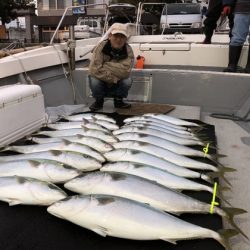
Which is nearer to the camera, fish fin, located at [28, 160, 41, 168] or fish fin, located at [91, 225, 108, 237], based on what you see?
fish fin, located at [91, 225, 108, 237]

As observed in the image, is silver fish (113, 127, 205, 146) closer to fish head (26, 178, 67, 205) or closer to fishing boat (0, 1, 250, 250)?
fishing boat (0, 1, 250, 250)

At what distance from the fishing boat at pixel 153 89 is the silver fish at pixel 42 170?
785mm

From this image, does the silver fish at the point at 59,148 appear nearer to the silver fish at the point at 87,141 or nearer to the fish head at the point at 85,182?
the silver fish at the point at 87,141

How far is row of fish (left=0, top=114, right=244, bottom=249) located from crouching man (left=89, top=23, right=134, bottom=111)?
0.79m

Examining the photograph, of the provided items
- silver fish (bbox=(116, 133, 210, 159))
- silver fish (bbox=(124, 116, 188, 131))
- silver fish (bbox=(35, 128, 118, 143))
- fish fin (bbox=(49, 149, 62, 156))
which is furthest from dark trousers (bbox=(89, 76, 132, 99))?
fish fin (bbox=(49, 149, 62, 156))

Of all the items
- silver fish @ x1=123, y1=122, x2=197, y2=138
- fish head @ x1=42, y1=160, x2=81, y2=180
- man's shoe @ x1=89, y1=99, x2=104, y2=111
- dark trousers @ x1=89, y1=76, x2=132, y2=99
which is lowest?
man's shoe @ x1=89, y1=99, x2=104, y2=111

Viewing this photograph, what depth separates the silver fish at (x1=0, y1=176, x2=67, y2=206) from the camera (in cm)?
251

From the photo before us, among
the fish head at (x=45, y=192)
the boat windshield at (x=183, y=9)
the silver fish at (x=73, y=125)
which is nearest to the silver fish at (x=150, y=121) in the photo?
the silver fish at (x=73, y=125)

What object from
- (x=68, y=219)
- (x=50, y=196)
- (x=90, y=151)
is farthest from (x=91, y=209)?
(x=90, y=151)

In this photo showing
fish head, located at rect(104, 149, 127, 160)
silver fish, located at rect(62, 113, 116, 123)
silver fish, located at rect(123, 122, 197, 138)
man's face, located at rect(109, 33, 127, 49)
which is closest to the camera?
fish head, located at rect(104, 149, 127, 160)

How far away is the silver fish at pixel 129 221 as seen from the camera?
212cm

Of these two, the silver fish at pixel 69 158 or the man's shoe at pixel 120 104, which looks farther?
the man's shoe at pixel 120 104

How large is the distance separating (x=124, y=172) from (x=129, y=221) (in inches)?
28.8

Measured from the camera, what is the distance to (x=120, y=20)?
26.6ft
